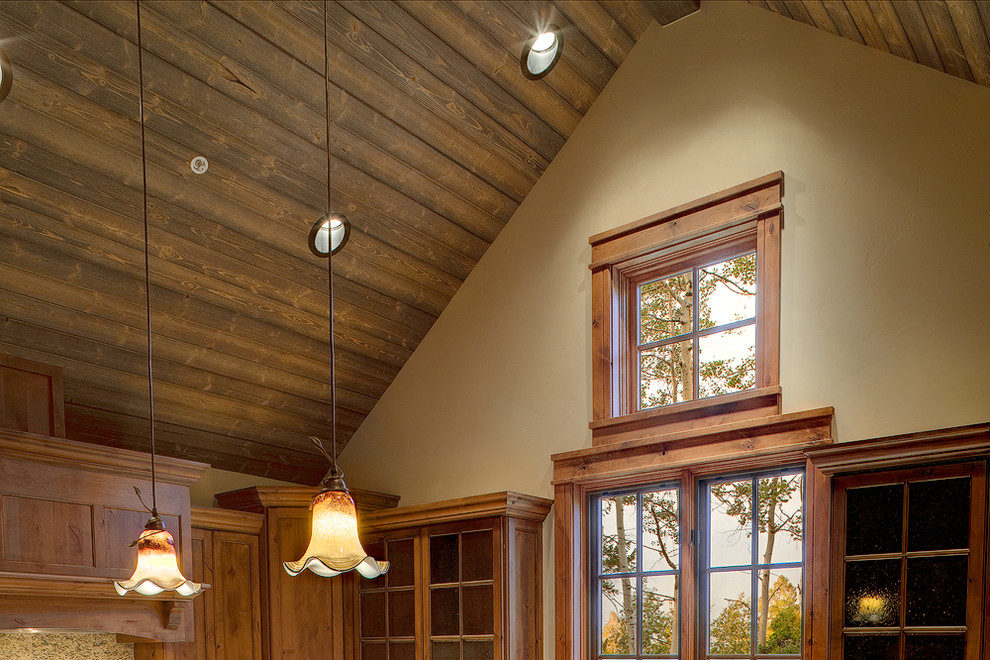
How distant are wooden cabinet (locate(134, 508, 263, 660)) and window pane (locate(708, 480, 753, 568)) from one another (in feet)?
7.99

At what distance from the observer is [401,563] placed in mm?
4820

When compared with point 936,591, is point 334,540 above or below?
above

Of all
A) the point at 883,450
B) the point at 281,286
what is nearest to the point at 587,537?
the point at 883,450

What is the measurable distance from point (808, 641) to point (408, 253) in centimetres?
270

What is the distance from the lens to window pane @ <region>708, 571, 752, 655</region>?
3.79 metres

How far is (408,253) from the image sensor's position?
487 cm

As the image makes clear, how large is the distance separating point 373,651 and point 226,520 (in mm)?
1060

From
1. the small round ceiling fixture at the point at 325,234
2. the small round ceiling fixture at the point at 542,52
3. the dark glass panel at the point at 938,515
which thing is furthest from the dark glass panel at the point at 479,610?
the small round ceiling fixture at the point at 542,52

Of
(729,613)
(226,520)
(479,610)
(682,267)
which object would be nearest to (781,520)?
(729,613)

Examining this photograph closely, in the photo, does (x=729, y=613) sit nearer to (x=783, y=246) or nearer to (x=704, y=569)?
(x=704, y=569)

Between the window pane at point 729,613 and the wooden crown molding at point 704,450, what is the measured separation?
46cm

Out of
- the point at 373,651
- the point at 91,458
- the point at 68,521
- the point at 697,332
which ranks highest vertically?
the point at 697,332

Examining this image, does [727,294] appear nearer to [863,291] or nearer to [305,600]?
[863,291]

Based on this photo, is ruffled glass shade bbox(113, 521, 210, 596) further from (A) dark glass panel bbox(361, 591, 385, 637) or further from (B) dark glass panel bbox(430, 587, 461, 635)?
(A) dark glass panel bbox(361, 591, 385, 637)
